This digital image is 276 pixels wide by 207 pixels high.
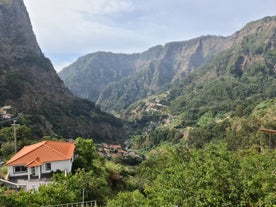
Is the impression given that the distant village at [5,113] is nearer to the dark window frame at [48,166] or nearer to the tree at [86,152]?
the tree at [86,152]

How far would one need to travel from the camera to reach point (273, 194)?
704 inches

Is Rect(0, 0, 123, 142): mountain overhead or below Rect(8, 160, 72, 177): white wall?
overhead

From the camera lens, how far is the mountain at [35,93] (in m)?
113

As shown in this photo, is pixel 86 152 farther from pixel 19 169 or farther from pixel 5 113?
pixel 5 113

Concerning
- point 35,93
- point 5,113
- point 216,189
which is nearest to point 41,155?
point 216,189

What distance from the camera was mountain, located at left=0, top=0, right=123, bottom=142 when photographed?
113 meters

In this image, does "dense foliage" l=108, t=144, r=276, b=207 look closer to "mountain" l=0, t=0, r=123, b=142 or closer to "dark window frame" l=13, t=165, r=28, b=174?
"dark window frame" l=13, t=165, r=28, b=174

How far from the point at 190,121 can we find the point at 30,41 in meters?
103

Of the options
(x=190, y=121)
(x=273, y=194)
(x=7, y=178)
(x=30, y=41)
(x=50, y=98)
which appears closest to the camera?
(x=273, y=194)

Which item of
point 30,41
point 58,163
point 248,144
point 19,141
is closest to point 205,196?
point 58,163

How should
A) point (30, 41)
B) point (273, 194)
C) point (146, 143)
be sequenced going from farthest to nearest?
1. point (30, 41)
2. point (146, 143)
3. point (273, 194)

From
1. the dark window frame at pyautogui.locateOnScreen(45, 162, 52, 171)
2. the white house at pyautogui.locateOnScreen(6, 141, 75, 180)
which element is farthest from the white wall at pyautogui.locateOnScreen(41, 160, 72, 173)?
the dark window frame at pyautogui.locateOnScreen(45, 162, 52, 171)

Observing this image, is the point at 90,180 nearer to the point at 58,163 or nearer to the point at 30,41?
the point at 58,163

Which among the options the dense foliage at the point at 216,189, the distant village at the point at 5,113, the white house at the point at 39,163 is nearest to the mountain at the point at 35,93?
the distant village at the point at 5,113
